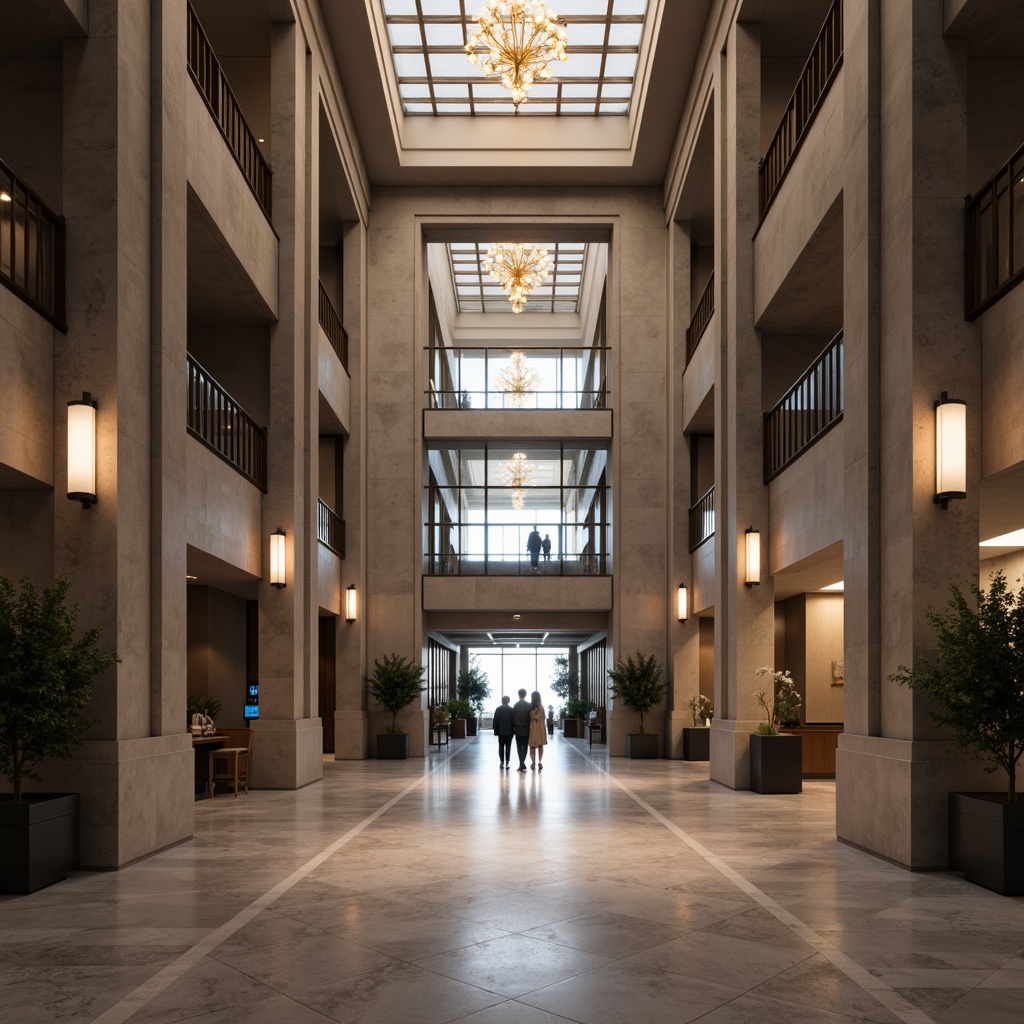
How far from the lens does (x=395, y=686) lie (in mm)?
25750

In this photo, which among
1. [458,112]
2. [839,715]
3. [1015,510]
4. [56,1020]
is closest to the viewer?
[56,1020]

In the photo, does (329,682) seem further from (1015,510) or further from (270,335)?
(1015,510)

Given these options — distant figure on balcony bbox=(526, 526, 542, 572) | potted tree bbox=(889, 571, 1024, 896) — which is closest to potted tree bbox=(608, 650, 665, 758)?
distant figure on balcony bbox=(526, 526, 542, 572)

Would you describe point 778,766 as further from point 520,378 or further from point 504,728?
point 520,378

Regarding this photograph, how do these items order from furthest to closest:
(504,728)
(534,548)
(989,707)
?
(534,548) < (504,728) < (989,707)

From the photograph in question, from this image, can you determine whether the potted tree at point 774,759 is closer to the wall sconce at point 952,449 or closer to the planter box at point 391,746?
the wall sconce at point 952,449

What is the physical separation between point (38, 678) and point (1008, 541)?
11921 millimetres

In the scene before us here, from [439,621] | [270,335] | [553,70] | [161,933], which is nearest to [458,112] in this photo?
[553,70]

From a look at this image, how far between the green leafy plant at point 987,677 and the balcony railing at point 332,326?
654 inches

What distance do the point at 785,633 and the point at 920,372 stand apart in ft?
42.9

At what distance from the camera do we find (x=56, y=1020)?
5379 mm

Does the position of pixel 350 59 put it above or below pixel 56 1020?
above

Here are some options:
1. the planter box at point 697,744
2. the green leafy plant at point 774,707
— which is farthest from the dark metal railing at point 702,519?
the green leafy plant at point 774,707

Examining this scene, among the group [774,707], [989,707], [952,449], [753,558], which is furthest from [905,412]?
[774,707]
